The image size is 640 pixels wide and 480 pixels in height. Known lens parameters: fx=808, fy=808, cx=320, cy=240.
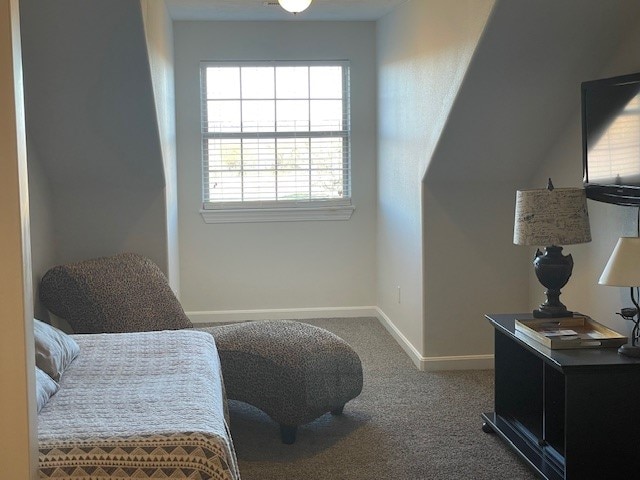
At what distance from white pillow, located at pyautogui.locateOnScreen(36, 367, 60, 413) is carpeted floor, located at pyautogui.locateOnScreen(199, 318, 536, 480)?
91cm

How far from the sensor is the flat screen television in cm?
316

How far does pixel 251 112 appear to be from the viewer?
19.5 feet

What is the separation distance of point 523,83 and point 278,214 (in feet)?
8.54

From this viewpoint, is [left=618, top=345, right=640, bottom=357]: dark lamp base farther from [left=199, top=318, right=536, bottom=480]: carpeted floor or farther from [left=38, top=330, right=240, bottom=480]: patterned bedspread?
[left=38, top=330, right=240, bottom=480]: patterned bedspread

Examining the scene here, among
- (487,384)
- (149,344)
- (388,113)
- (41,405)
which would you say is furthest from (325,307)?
(41,405)

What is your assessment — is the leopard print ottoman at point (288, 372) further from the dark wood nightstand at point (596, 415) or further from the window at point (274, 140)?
the window at point (274, 140)

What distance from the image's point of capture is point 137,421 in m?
2.29

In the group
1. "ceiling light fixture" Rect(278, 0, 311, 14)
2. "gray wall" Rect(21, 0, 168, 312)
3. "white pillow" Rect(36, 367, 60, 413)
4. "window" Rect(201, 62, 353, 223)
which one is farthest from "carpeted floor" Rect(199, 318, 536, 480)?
"ceiling light fixture" Rect(278, 0, 311, 14)

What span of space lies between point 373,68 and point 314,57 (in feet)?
1.46

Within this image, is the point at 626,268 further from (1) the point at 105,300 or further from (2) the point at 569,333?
(1) the point at 105,300

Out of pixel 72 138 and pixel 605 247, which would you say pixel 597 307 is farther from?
pixel 72 138

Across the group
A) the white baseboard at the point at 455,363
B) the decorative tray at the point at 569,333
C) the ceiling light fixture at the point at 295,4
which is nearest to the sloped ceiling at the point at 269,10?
the ceiling light fixture at the point at 295,4

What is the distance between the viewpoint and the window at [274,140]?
5.91 meters

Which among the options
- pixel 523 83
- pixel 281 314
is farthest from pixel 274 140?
pixel 523 83
